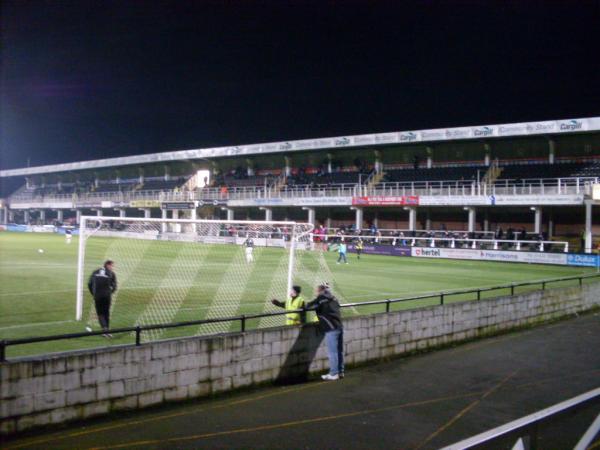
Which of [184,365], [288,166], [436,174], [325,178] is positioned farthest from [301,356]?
[288,166]

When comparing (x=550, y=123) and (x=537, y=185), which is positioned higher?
(x=550, y=123)

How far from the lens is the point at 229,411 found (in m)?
8.23

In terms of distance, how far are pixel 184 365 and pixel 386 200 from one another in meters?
40.4

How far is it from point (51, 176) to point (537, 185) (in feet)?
257

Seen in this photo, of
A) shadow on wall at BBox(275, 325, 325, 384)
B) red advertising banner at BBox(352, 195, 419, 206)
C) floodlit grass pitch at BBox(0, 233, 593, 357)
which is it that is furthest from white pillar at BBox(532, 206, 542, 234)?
shadow on wall at BBox(275, 325, 325, 384)

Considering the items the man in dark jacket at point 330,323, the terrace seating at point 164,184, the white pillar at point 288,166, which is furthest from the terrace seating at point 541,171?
the man in dark jacket at point 330,323

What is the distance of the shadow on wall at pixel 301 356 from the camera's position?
9.96 m

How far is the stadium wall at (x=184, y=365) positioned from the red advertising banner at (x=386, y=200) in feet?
109

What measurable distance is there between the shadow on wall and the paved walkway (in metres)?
0.32

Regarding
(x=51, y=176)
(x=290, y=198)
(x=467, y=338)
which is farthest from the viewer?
(x=51, y=176)

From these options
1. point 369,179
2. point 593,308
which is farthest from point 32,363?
point 369,179

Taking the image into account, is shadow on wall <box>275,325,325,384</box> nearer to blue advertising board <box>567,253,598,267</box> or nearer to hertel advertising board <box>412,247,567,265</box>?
blue advertising board <box>567,253,598,267</box>

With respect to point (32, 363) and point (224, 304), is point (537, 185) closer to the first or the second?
point (224, 304)

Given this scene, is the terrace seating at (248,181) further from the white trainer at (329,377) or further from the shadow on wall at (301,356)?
the white trainer at (329,377)
